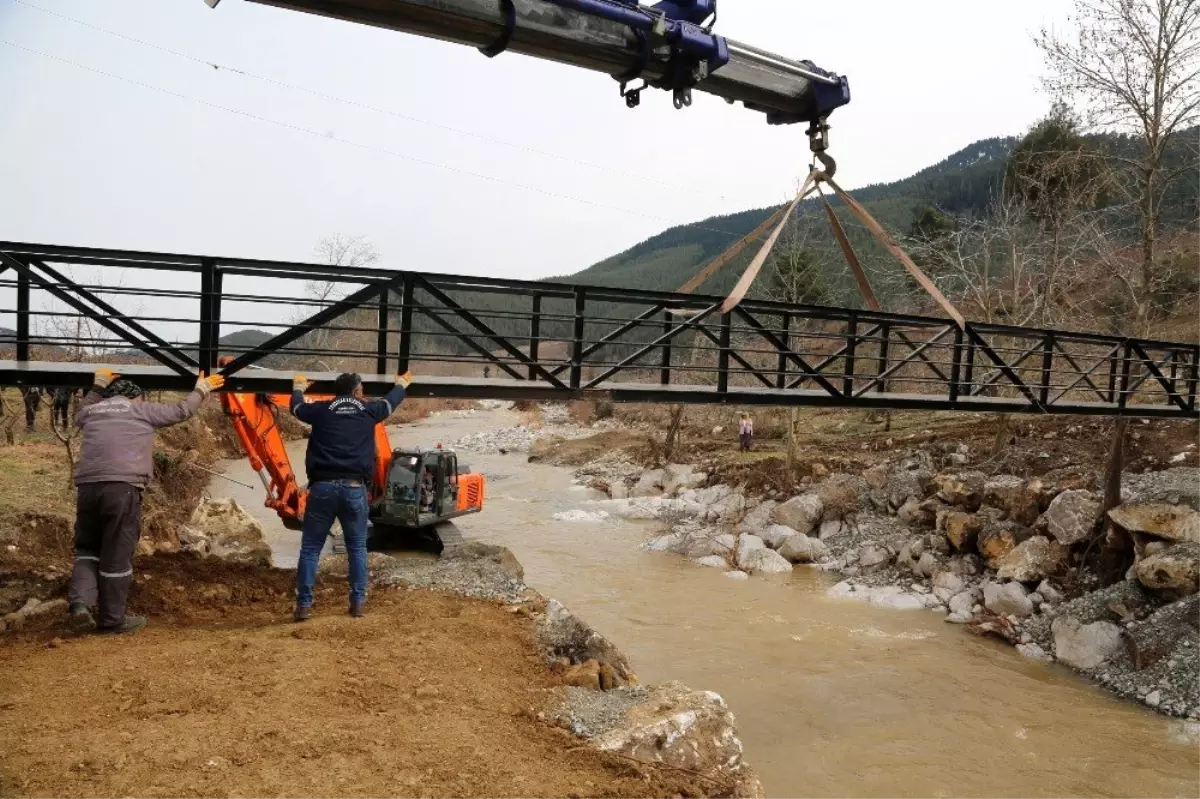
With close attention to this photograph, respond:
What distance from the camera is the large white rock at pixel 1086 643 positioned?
441 inches

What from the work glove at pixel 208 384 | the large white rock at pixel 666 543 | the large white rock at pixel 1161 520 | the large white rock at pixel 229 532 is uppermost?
the work glove at pixel 208 384

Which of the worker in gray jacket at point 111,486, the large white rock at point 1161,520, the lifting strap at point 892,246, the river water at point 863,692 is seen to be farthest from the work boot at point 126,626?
the large white rock at point 1161,520

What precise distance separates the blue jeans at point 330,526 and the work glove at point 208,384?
47.2 inches

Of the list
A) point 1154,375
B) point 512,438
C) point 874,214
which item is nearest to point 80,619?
point 1154,375

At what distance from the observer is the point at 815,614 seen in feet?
46.2

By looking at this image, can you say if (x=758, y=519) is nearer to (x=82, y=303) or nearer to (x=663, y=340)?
(x=663, y=340)

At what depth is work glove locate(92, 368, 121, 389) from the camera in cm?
640

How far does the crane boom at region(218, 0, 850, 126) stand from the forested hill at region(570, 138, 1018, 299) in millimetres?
49528

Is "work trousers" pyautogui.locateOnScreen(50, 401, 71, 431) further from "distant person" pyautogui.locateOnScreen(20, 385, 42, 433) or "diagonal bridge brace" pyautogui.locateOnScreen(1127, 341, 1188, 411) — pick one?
"diagonal bridge brace" pyautogui.locateOnScreen(1127, 341, 1188, 411)

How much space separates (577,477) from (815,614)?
55.0 ft

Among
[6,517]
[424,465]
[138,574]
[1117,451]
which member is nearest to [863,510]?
[1117,451]

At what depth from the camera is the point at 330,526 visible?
7016 mm

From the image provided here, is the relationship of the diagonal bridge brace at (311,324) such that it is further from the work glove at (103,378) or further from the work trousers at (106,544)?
the work trousers at (106,544)

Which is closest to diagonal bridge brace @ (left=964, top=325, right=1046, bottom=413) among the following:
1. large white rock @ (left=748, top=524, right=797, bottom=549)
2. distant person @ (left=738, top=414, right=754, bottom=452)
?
large white rock @ (left=748, top=524, right=797, bottom=549)
